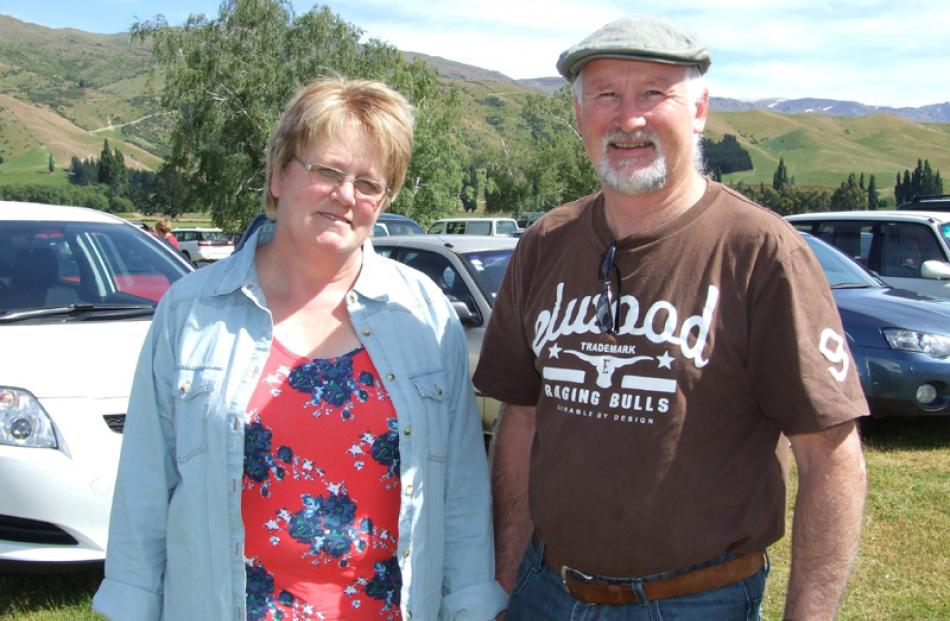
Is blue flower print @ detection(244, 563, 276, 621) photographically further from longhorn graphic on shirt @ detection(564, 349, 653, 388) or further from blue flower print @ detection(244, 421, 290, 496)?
longhorn graphic on shirt @ detection(564, 349, 653, 388)

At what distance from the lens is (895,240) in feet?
28.0

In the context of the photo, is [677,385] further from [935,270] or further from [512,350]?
[935,270]

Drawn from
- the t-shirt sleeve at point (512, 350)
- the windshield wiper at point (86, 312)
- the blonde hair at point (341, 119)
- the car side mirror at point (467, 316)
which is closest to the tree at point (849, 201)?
the car side mirror at point (467, 316)

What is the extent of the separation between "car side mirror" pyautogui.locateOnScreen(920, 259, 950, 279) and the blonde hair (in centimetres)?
677

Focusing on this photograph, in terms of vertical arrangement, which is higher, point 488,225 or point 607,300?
point 607,300

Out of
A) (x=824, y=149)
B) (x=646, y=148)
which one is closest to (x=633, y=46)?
(x=646, y=148)

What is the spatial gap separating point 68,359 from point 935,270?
22.7 feet

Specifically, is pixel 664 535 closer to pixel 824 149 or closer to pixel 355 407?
pixel 355 407

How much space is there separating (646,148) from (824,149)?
6794 inches

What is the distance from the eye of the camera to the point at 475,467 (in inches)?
86.2

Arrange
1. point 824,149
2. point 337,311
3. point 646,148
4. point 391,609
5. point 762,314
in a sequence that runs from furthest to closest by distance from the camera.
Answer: point 824,149, point 337,311, point 391,609, point 646,148, point 762,314

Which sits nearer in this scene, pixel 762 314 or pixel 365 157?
pixel 762 314

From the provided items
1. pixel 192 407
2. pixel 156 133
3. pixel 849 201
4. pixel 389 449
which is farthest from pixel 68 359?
pixel 156 133

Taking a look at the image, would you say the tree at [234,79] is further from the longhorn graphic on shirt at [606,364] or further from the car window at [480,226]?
the longhorn graphic on shirt at [606,364]
